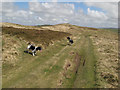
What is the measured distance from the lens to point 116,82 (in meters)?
14.2

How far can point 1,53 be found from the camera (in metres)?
19.5

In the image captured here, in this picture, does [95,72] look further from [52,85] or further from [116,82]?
[52,85]

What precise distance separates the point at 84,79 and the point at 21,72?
31.6ft

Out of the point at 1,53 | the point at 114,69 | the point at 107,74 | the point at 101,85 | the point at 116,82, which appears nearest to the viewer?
the point at 101,85

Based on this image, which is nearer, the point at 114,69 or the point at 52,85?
the point at 52,85

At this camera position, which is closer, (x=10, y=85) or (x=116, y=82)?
(x=10, y=85)

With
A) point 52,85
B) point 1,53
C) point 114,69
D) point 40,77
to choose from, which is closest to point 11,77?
point 40,77

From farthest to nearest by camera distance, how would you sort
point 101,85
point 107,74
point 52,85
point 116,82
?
point 107,74 < point 116,82 < point 101,85 < point 52,85

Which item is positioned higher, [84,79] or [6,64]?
[6,64]

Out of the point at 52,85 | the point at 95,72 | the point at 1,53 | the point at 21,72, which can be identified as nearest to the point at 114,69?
the point at 95,72

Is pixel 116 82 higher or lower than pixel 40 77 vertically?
lower

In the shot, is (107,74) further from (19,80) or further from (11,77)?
(11,77)

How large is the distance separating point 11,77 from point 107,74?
48.9ft

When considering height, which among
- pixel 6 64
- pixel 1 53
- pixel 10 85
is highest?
pixel 1 53
